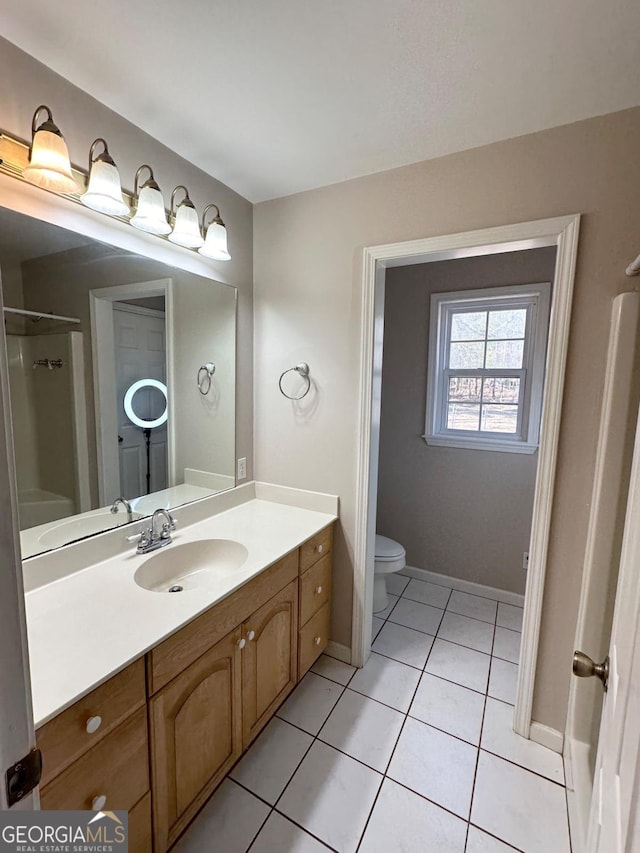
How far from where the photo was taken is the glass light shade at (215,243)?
1.67 m

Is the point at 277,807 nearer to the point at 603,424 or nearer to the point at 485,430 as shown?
the point at 603,424

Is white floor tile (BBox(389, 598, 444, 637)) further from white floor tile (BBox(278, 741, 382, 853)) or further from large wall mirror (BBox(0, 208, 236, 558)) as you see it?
large wall mirror (BBox(0, 208, 236, 558))

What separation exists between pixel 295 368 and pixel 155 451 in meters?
0.77

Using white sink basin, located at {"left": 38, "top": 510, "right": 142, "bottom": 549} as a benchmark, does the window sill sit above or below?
above

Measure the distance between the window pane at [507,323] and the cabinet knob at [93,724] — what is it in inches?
105

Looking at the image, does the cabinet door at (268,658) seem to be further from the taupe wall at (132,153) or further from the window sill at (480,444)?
the window sill at (480,444)

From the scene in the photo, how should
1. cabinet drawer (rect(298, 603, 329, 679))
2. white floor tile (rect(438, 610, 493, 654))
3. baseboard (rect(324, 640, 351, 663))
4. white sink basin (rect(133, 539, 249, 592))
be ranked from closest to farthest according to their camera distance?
white sink basin (rect(133, 539, 249, 592)) → cabinet drawer (rect(298, 603, 329, 679)) → baseboard (rect(324, 640, 351, 663)) → white floor tile (rect(438, 610, 493, 654))

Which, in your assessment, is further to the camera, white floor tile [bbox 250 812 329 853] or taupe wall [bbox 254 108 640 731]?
taupe wall [bbox 254 108 640 731]

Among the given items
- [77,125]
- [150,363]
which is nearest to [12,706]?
[150,363]

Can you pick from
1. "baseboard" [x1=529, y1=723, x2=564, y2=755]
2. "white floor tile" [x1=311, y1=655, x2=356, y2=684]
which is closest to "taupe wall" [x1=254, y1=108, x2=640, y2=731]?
"baseboard" [x1=529, y1=723, x2=564, y2=755]

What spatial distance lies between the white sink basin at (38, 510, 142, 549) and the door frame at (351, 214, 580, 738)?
1057 mm

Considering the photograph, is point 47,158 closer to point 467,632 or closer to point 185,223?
point 185,223

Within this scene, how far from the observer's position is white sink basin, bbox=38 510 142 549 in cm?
128

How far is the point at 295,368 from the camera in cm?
196
